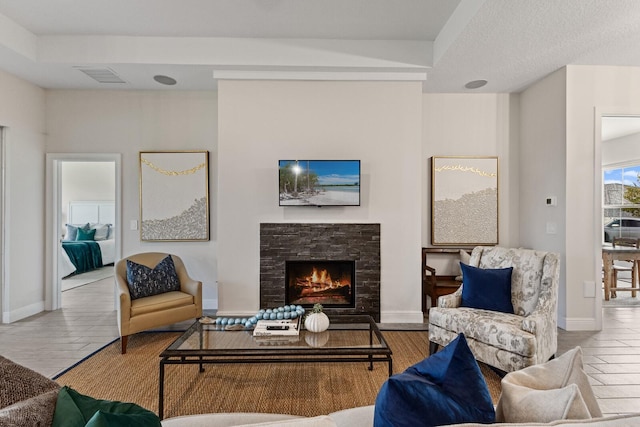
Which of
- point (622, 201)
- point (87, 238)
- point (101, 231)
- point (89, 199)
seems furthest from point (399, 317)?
point (89, 199)

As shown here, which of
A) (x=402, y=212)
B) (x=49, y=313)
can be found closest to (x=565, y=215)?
(x=402, y=212)

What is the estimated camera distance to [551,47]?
3.21 metres

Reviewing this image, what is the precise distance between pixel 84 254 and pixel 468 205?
733 cm

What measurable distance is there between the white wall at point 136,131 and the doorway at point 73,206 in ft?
0.31

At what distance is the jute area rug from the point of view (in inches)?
84.3

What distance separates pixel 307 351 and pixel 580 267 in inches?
128

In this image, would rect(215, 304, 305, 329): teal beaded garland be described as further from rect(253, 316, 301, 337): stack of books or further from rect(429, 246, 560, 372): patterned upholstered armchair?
rect(429, 246, 560, 372): patterned upholstered armchair

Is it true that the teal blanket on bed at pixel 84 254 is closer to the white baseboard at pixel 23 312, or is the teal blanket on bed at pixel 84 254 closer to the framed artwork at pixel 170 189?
the white baseboard at pixel 23 312

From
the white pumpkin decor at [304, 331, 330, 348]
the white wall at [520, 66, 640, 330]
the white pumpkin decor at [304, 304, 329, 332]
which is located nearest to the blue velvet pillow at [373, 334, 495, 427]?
the white pumpkin decor at [304, 331, 330, 348]

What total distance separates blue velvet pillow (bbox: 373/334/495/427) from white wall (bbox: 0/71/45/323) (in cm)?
480

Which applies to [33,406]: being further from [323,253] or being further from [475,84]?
[475,84]

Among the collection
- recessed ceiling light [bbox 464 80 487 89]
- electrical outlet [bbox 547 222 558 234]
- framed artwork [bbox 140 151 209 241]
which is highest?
recessed ceiling light [bbox 464 80 487 89]

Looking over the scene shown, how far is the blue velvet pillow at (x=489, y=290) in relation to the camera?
8.96 feet

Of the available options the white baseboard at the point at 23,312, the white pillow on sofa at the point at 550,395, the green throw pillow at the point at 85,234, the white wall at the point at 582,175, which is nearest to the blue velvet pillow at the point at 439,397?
the white pillow on sofa at the point at 550,395
